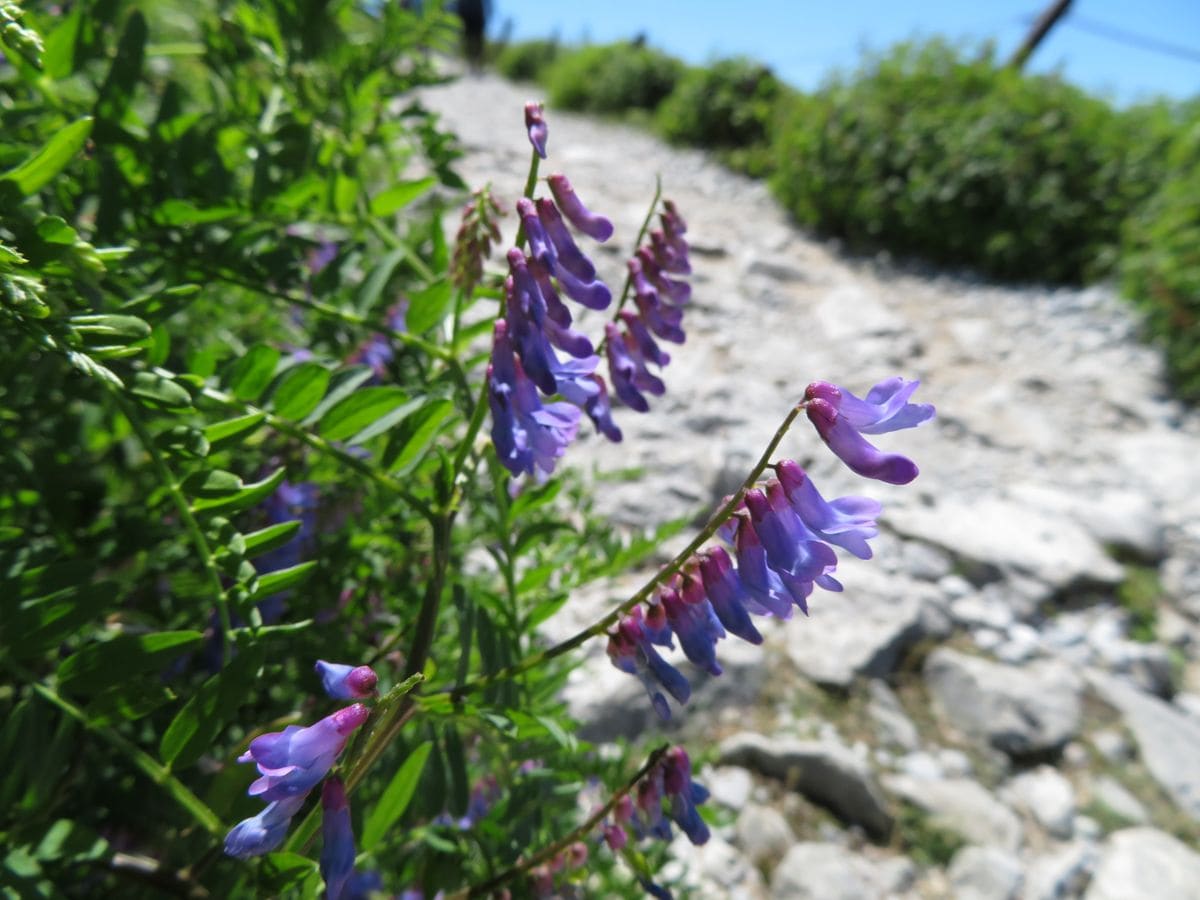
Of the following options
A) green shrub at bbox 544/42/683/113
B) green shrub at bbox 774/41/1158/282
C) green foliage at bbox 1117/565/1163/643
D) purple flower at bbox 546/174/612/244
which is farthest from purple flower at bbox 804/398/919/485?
green shrub at bbox 544/42/683/113

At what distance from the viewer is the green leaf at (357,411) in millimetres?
798

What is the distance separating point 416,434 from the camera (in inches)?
30.4

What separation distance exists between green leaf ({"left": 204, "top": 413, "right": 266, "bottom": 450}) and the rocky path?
76cm

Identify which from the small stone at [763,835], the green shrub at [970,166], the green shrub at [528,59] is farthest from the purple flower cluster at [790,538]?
the green shrub at [528,59]

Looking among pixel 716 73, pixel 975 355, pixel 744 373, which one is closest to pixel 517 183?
pixel 744 373

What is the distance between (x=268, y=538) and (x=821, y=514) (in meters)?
0.43

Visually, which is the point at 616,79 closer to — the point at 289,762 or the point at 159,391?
the point at 159,391

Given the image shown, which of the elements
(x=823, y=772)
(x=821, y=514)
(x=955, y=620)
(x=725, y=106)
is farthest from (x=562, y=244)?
(x=725, y=106)

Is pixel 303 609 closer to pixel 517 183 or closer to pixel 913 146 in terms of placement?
pixel 517 183

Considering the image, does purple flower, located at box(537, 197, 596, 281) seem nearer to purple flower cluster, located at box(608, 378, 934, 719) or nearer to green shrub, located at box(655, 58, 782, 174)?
purple flower cluster, located at box(608, 378, 934, 719)

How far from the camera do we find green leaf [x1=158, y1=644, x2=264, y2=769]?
63 centimetres

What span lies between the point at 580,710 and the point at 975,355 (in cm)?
355

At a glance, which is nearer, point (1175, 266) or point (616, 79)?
point (1175, 266)

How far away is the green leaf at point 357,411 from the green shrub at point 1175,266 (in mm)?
4428
